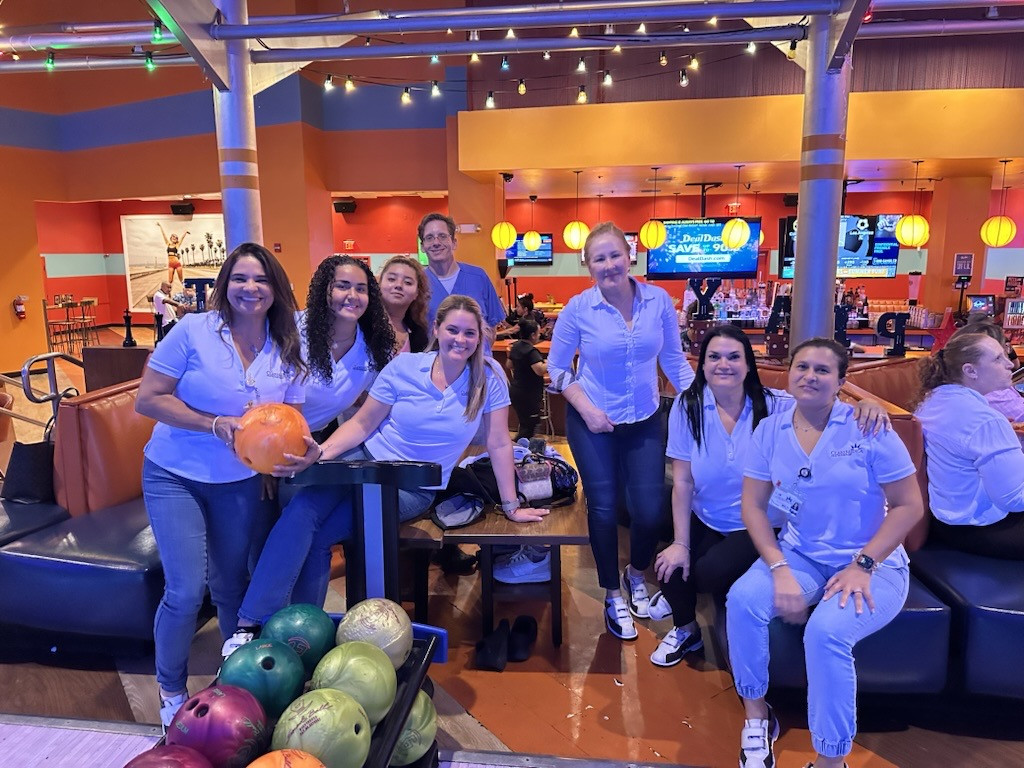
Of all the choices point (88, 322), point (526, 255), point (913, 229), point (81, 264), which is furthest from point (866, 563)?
point (81, 264)

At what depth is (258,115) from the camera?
10.4 meters

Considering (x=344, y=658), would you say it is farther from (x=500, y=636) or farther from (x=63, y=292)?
(x=63, y=292)

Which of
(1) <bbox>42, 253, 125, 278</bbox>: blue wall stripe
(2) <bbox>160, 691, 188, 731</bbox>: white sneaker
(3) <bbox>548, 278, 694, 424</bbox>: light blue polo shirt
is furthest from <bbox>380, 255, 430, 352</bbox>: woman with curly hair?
(1) <bbox>42, 253, 125, 278</bbox>: blue wall stripe

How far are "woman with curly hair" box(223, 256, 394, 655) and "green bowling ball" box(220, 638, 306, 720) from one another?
0.83 meters

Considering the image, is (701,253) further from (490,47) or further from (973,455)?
(973,455)

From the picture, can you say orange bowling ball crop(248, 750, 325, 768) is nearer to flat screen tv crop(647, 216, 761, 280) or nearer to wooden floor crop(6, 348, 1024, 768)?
wooden floor crop(6, 348, 1024, 768)

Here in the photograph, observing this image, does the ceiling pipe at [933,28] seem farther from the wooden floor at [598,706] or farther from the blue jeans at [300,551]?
the blue jeans at [300,551]

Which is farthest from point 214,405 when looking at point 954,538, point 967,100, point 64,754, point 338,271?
point 967,100

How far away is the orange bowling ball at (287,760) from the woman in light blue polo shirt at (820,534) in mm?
1489

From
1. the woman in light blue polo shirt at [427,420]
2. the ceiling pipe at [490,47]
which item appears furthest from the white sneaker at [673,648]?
the ceiling pipe at [490,47]

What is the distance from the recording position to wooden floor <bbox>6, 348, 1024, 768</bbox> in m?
2.36

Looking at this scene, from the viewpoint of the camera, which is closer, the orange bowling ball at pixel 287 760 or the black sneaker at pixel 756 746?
the orange bowling ball at pixel 287 760

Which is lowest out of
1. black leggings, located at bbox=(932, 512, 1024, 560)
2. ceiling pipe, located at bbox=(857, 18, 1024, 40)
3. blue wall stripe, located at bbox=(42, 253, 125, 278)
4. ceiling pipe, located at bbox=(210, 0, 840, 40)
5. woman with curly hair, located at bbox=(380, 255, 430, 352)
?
black leggings, located at bbox=(932, 512, 1024, 560)

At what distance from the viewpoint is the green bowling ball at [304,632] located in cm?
168
